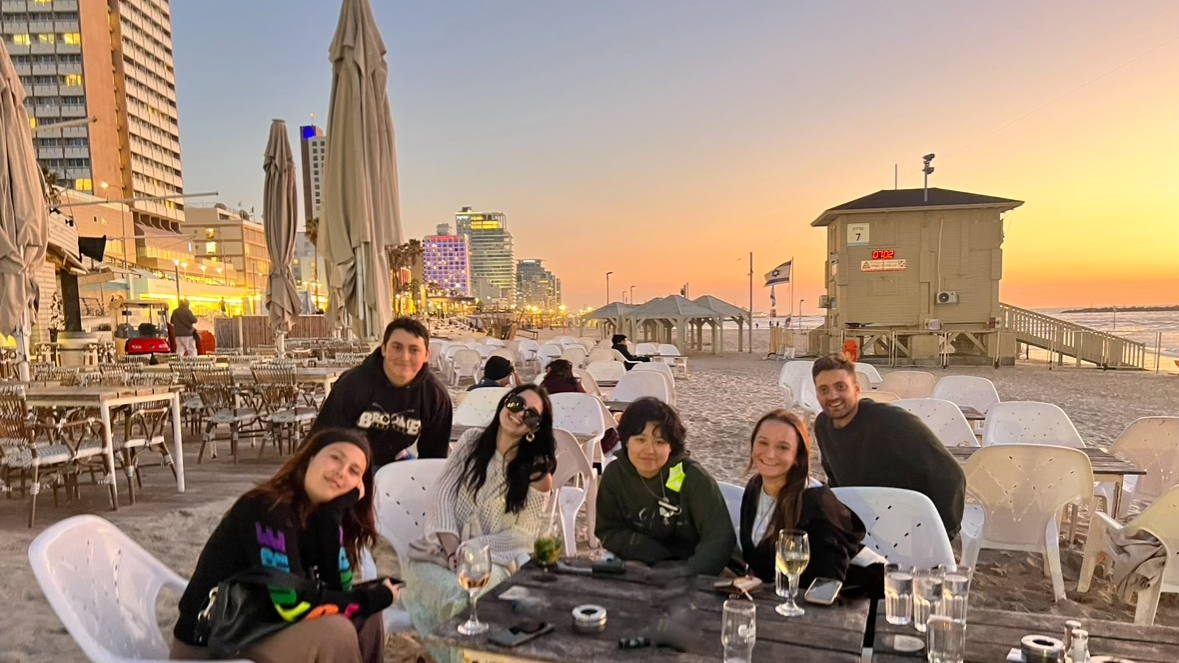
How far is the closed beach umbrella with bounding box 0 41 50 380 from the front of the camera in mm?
6031

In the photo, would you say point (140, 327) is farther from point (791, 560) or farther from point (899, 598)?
point (899, 598)

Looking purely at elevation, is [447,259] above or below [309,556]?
above

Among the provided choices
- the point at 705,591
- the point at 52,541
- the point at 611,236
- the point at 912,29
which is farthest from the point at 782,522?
the point at 611,236

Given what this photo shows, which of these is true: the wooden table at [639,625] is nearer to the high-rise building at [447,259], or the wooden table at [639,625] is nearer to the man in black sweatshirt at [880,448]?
the man in black sweatshirt at [880,448]

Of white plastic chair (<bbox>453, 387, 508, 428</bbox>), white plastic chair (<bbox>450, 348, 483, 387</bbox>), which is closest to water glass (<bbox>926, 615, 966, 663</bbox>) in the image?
white plastic chair (<bbox>453, 387, 508, 428</bbox>)

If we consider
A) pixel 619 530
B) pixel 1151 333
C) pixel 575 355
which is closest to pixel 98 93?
pixel 575 355

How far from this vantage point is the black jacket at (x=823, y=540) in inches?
81.4

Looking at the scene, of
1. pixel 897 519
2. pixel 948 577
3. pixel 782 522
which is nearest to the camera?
pixel 948 577

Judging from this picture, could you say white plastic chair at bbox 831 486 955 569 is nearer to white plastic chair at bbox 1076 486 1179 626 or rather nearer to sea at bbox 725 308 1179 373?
white plastic chair at bbox 1076 486 1179 626

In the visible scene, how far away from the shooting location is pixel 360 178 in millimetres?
5750

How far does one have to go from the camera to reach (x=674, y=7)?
1805cm

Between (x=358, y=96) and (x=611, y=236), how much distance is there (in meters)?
77.6

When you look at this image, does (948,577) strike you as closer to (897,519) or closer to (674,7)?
(897,519)

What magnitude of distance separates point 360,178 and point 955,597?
5565mm
